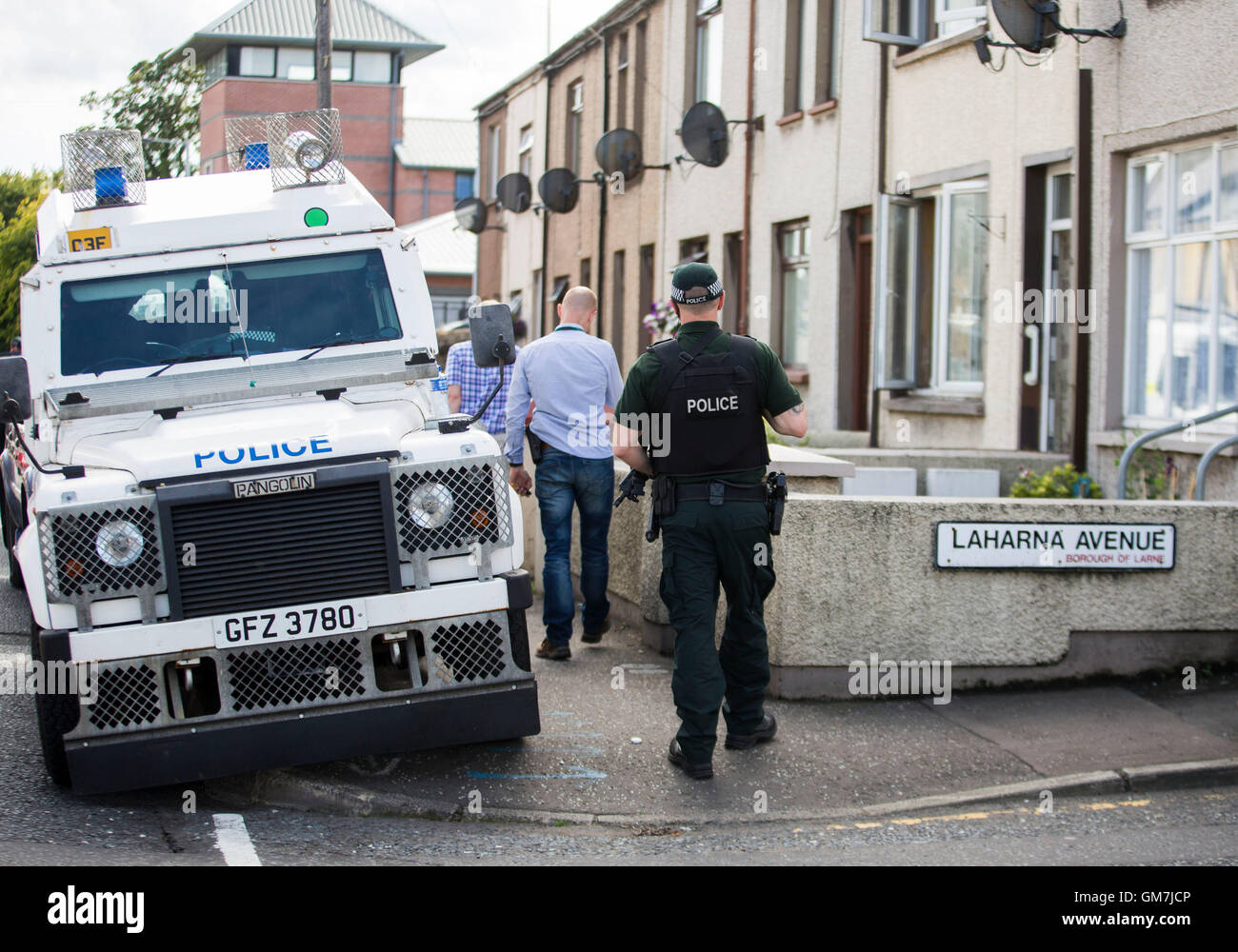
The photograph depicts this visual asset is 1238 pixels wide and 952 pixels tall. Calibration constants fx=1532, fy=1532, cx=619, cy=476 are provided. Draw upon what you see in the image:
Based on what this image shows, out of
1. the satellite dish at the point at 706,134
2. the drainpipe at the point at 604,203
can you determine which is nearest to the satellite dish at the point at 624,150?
the drainpipe at the point at 604,203

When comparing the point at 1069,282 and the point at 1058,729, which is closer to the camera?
the point at 1058,729

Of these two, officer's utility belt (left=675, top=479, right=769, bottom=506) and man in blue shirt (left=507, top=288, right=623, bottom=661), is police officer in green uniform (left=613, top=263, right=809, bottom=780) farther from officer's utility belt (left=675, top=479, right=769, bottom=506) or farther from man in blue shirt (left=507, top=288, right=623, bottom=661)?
man in blue shirt (left=507, top=288, right=623, bottom=661)

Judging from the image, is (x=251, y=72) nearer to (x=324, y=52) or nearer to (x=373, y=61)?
(x=373, y=61)

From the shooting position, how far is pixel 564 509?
8734 millimetres

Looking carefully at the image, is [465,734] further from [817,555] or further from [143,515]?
[817,555]

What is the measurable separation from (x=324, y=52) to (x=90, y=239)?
13552 millimetres

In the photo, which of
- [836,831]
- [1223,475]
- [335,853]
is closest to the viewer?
[335,853]

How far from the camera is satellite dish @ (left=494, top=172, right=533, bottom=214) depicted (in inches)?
1134

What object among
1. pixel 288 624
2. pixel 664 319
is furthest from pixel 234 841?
pixel 664 319

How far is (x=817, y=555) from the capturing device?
7.73m

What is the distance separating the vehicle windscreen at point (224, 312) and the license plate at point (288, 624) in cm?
172

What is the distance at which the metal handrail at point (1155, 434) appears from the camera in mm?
10062
